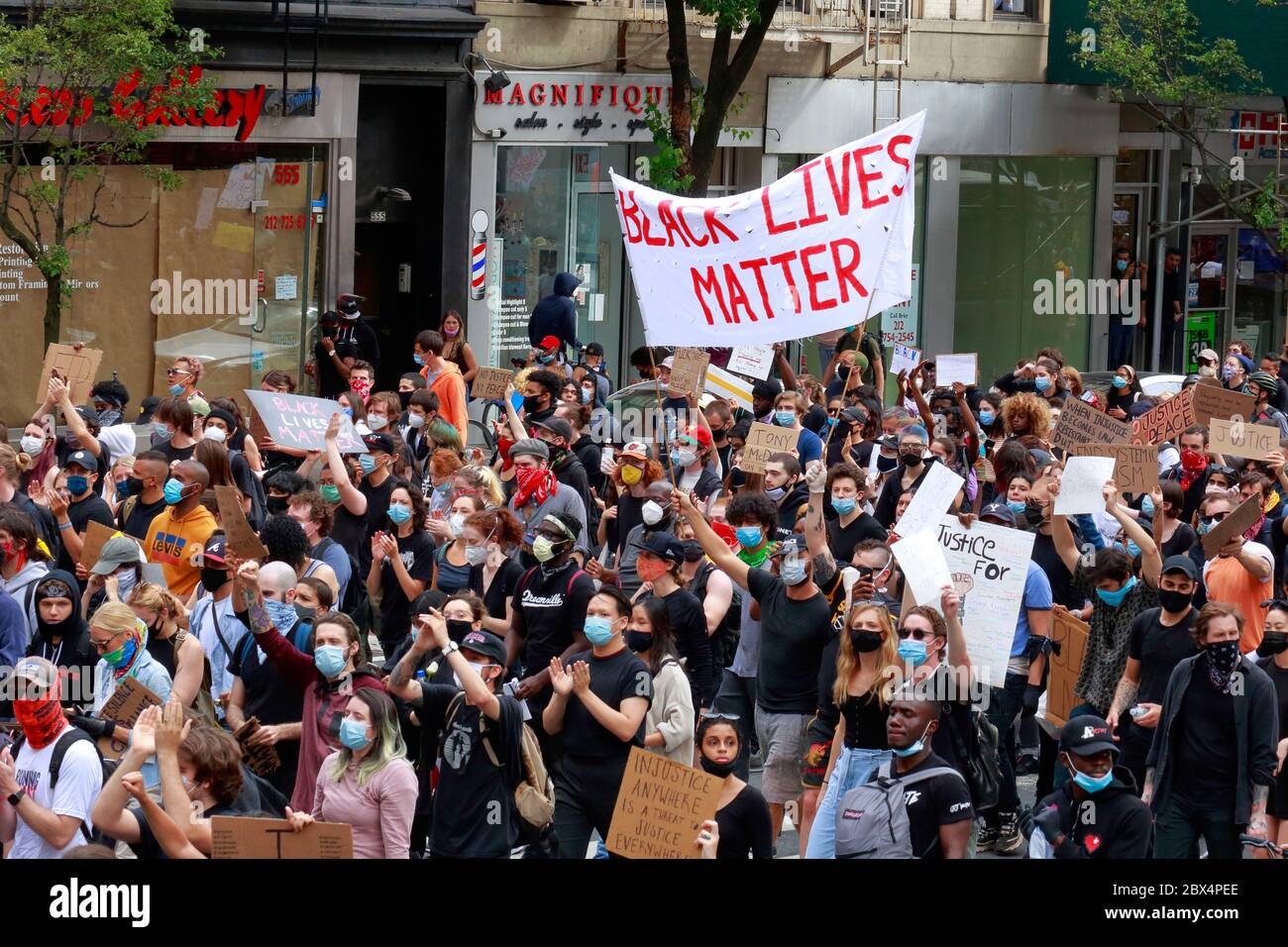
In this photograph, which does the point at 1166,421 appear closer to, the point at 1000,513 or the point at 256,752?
the point at 1000,513

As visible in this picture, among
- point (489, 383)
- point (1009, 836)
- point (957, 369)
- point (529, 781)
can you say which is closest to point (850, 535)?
point (1009, 836)

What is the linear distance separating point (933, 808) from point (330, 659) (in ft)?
8.22

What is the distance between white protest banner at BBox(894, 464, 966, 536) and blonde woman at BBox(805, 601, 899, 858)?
57.0 inches

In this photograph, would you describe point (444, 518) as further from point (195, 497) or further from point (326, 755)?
point (326, 755)

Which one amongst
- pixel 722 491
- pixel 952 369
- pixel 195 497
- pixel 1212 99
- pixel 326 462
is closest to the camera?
pixel 195 497

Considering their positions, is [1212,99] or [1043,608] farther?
[1212,99]

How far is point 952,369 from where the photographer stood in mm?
17547

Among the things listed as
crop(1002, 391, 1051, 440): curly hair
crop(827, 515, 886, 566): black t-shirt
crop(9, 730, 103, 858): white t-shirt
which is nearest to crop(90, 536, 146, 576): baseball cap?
crop(9, 730, 103, 858): white t-shirt

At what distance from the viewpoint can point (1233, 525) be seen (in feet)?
33.4

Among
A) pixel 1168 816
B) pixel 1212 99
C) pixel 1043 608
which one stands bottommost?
pixel 1168 816

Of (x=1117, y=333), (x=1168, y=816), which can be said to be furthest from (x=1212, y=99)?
(x=1168, y=816)

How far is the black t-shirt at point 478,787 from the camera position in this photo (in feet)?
24.8

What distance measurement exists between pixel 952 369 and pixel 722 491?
5300 millimetres

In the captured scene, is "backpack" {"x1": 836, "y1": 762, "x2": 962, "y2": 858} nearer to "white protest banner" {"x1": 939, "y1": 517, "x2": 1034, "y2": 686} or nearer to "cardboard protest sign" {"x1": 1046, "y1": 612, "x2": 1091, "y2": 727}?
"white protest banner" {"x1": 939, "y1": 517, "x2": 1034, "y2": 686}
